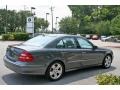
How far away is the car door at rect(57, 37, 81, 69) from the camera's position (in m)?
7.69

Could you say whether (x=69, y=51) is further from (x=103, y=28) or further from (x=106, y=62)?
(x=103, y=28)

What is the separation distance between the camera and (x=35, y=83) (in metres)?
7.23

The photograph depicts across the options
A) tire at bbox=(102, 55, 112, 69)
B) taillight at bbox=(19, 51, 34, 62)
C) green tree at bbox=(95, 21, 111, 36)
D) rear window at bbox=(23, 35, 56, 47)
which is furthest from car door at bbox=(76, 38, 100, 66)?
green tree at bbox=(95, 21, 111, 36)

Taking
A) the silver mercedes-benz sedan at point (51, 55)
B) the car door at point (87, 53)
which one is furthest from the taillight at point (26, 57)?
the car door at point (87, 53)

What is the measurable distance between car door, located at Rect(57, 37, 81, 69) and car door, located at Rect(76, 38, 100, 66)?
25 centimetres

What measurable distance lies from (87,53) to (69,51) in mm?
894

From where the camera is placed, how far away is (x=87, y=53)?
8.44 metres

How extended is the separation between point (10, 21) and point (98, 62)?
164 ft

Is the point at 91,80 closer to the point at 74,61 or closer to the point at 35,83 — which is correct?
the point at 74,61

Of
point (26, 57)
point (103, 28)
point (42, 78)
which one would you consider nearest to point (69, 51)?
point (42, 78)

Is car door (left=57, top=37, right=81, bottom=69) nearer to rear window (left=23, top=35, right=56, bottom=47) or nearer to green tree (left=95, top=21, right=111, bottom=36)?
rear window (left=23, top=35, right=56, bottom=47)

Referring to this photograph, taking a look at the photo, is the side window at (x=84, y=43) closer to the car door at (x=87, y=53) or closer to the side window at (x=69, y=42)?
the car door at (x=87, y=53)
